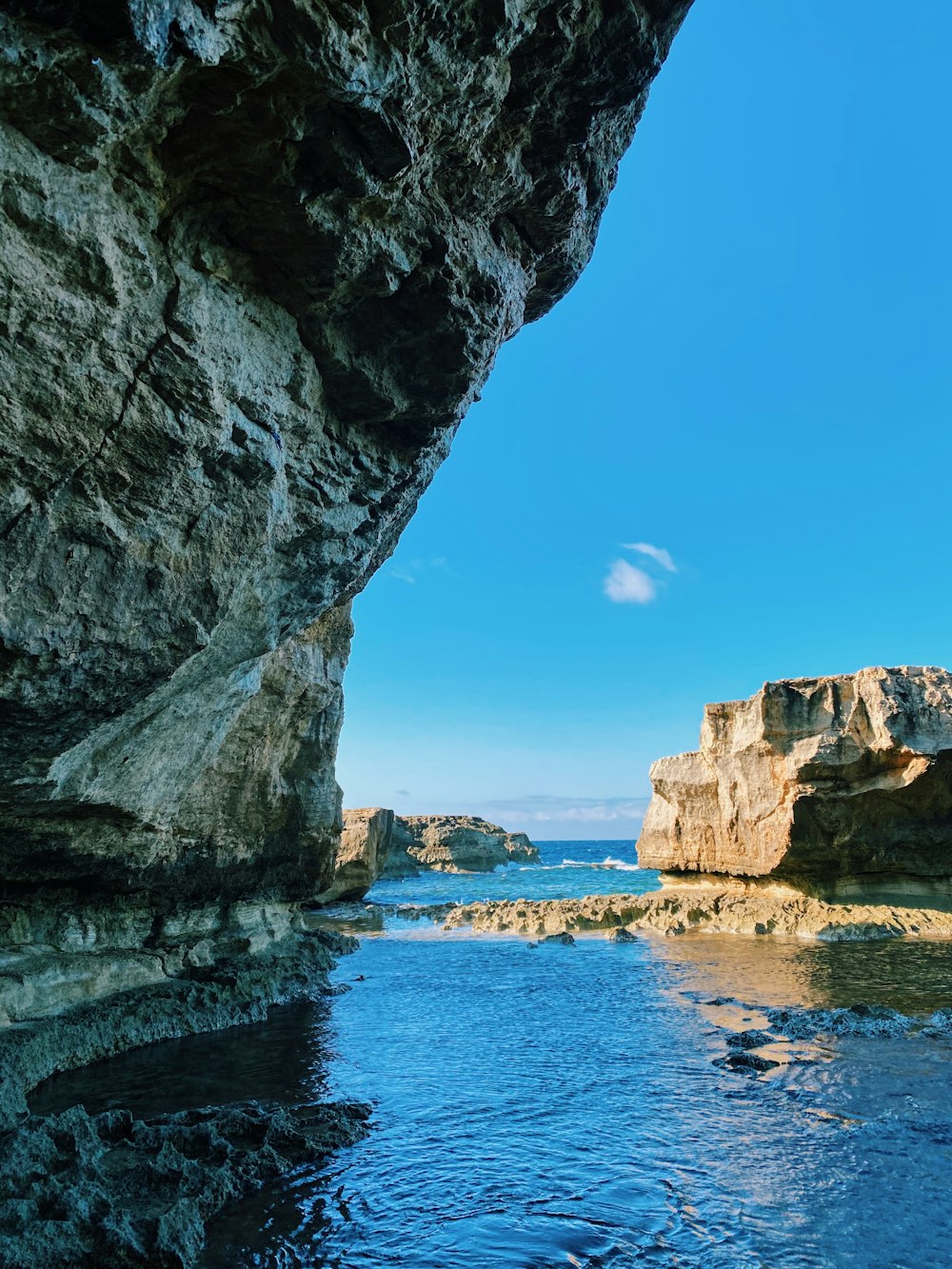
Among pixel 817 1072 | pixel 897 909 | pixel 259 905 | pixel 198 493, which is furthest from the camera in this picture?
pixel 897 909

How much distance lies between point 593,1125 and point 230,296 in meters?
11.2

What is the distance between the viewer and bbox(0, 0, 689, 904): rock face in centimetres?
562

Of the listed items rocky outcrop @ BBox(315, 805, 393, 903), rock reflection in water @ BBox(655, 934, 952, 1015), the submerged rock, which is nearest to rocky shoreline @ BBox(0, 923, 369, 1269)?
rock reflection in water @ BBox(655, 934, 952, 1015)

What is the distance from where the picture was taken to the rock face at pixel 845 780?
25312 millimetres

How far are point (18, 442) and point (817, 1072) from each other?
1391 centimetres

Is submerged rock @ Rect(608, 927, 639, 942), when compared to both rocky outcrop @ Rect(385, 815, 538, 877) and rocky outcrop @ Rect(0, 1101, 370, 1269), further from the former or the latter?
rocky outcrop @ Rect(385, 815, 538, 877)

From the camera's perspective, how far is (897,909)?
83.6 feet

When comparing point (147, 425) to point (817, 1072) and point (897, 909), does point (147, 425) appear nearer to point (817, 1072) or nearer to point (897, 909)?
point (817, 1072)

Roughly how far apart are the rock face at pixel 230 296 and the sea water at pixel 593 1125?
18.3ft

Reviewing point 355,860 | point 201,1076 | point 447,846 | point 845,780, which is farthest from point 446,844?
point 201,1076

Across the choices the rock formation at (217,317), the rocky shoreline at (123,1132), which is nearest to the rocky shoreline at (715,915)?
the rocky shoreline at (123,1132)

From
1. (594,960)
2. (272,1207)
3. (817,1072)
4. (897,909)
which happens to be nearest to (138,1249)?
(272,1207)

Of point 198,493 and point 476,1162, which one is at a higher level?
point 198,493

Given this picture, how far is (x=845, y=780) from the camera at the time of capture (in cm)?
2666
